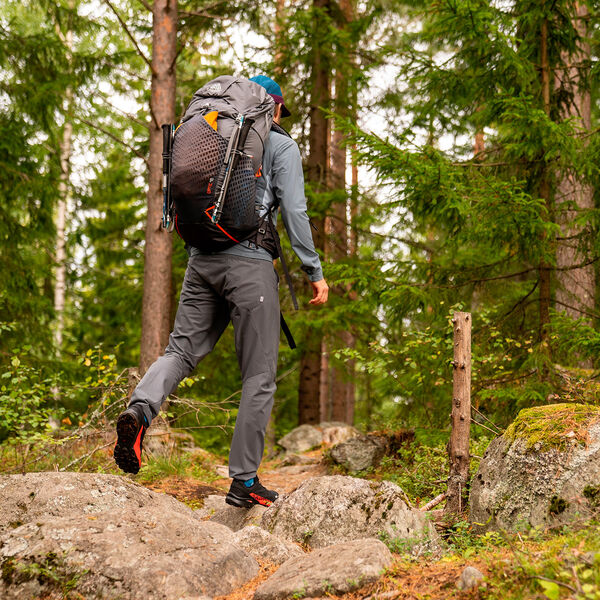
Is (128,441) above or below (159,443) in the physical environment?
above

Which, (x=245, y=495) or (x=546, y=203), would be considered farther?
(x=546, y=203)

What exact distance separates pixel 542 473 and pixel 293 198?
7.09ft

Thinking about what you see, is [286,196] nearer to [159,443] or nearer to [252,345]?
[252,345]

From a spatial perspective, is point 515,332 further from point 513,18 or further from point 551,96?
point 513,18

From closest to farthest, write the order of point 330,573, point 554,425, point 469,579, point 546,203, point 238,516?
point 469,579 < point 330,573 < point 554,425 < point 238,516 < point 546,203

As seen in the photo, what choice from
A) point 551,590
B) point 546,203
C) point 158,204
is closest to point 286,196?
point 551,590

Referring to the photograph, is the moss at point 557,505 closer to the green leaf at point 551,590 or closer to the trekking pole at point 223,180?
the green leaf at point 551,590

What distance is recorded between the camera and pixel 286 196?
12.9 feet

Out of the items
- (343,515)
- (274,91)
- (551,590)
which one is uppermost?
(274,91)

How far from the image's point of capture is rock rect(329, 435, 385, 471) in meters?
6.46

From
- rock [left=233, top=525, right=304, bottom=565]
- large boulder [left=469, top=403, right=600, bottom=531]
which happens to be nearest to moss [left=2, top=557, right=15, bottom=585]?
rock [left=233, top=525, right=304, bottom=565]

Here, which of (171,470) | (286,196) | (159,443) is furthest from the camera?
(159,443)

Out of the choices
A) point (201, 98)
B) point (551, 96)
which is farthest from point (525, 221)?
point (201, 98)

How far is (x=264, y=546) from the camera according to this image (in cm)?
338
